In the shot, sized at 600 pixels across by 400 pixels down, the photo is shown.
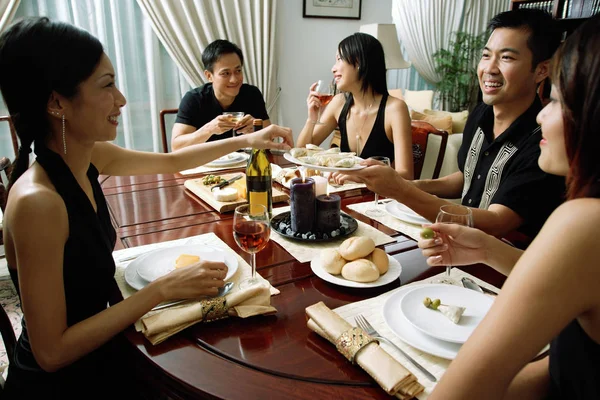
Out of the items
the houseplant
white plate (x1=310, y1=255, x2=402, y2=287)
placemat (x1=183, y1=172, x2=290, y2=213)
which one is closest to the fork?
white plate (x1=310, y1=255, x2=402, y2=287)

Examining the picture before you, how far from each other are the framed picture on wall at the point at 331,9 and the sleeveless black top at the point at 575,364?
4.25 metres

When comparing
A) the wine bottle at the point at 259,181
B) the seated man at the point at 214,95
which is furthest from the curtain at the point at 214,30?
the wine bottle at the point at 259,181

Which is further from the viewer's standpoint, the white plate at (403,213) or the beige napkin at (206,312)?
the white plate at (403,213)

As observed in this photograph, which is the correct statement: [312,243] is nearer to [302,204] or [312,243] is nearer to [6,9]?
[302,204]

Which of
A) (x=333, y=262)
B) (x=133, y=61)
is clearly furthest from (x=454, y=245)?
Result: (x=133, y=61)

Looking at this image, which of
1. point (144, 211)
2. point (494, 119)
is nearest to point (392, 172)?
point (494, 119)

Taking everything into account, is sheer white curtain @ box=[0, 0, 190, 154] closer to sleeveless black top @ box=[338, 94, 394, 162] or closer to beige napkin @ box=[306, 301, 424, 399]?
sleeveless black top @ box=[338, 94, 394, 162]

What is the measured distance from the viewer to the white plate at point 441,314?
0.86 m

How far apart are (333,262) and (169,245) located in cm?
53

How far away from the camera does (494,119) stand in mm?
1775

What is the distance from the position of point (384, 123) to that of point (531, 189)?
109 cm

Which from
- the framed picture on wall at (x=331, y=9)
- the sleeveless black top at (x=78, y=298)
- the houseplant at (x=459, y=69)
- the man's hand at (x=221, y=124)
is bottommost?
the sleeveless black top at (x=78, y=298)

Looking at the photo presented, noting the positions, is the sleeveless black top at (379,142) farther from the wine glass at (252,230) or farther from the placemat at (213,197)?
the wine glass at (252,230)

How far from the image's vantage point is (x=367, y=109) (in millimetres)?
2539
